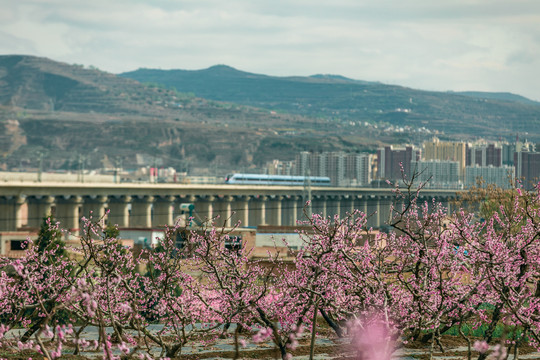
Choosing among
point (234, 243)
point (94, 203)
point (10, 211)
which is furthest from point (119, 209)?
point (234, 243)

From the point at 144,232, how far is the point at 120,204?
7607 cm

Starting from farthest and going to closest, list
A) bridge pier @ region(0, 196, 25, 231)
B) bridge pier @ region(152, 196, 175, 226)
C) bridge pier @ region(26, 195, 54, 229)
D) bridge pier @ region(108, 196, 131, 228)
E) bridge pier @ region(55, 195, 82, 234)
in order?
1. bridge pier @ region(152, 196, 175, 226)
2. bridge pier @ region(108, 196, 131, 228)
3. bridge pier @ region(55, 195, 82, 234)
4. bridge pier @ region(26, 195, 54, 229)
5. bridge pier @ region(0, 196, 25, 231)

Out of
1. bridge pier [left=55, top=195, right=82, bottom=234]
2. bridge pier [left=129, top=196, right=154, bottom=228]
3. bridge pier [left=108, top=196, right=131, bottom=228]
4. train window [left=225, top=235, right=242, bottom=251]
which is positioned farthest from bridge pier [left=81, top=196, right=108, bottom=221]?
train window [left=225, top=235, right=242, bottom=251]

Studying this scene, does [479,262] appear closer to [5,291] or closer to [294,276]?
[294,276]

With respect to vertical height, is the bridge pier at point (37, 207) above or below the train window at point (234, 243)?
below

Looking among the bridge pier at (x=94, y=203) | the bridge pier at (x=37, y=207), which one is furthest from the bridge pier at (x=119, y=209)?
the bridge pier at (x=37, y=207)

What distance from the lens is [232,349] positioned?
30.5m

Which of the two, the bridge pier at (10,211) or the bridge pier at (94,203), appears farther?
the bridge pier at (94,203)

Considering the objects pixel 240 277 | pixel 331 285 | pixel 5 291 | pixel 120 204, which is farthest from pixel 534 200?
pixel 120 204

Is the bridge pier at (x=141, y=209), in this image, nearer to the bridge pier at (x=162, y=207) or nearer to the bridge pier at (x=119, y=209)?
the bridge pier at (x=162, y=207)

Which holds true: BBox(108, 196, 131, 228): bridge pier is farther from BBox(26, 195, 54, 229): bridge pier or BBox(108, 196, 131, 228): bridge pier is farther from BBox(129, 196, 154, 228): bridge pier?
BBox(26, 195, 54, 229): bridge pier

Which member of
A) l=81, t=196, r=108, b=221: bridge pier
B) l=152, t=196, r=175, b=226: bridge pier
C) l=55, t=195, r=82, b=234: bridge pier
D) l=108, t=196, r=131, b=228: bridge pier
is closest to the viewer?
l=55, t=195, r=82, b=234: bridge pier

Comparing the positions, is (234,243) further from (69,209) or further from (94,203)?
(94,203)

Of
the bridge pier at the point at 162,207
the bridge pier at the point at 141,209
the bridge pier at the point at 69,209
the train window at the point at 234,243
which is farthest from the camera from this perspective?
the bridge pier at the point at 162,207
